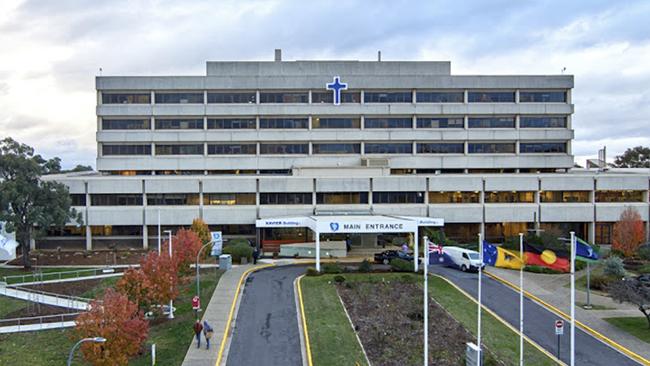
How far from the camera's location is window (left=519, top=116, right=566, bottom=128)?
75.0 metres

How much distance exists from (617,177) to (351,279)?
43.3m

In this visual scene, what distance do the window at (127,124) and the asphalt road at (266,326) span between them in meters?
37.9

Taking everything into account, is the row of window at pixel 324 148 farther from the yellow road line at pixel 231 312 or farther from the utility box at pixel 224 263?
the utility box at pixel 224 263

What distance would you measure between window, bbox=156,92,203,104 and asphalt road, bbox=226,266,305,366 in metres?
36.7

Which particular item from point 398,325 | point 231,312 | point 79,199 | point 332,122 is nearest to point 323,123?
point 332,122

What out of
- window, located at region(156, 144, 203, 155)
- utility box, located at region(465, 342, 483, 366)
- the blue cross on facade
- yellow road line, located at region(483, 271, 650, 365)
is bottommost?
yellow road line, located at region(483, 271, 650, 365)

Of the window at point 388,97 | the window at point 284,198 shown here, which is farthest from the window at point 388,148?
the window at point 284,198

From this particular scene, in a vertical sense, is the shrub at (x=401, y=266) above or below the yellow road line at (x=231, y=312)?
above

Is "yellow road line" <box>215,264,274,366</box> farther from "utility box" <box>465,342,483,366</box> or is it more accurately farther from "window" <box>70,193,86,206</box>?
"window" <box>70,193,86,206</box>

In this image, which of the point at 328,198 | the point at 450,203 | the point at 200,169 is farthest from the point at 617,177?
the point at 200,169

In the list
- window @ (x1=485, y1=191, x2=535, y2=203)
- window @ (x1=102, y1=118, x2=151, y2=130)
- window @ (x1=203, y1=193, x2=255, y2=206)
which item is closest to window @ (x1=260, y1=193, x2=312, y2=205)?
window @ (x1=203, y1=193, x2=255, y2=206)

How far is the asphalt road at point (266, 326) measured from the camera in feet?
88.5

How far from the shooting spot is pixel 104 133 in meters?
72.1

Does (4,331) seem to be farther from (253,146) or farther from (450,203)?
(450,203)
